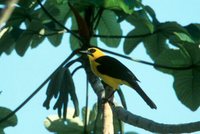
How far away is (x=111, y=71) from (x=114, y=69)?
0.08 feet

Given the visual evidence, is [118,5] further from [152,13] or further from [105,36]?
[105,36]

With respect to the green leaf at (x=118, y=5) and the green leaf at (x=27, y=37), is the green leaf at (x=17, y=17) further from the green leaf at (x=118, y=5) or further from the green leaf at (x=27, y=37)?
the green leaf at (x=118, y=5)

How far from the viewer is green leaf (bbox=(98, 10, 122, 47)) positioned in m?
2.91

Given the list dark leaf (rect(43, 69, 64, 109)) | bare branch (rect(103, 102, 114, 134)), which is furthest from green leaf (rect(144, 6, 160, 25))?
bare branch (rect(103, 102, 114, 134))

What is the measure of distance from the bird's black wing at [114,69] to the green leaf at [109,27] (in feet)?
1.49

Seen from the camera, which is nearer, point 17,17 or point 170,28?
point 170,28

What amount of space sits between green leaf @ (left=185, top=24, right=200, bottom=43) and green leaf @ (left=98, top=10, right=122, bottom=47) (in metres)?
0.64

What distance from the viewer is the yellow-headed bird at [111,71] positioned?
2.28m

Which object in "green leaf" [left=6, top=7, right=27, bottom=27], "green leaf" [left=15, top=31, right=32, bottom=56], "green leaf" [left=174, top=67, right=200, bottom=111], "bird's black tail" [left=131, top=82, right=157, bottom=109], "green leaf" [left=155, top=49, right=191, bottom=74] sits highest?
"green leaf" [left=6, top=7, right=27, bottom=27]

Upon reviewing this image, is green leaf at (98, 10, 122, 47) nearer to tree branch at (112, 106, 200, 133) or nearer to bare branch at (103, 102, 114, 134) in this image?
bare branch at (103, 102, 114, 134)

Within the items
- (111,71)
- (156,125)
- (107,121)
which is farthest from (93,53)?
(156,125)

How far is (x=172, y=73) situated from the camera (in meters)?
2.36

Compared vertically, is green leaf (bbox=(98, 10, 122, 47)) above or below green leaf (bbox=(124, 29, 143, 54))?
above

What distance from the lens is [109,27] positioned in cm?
297
